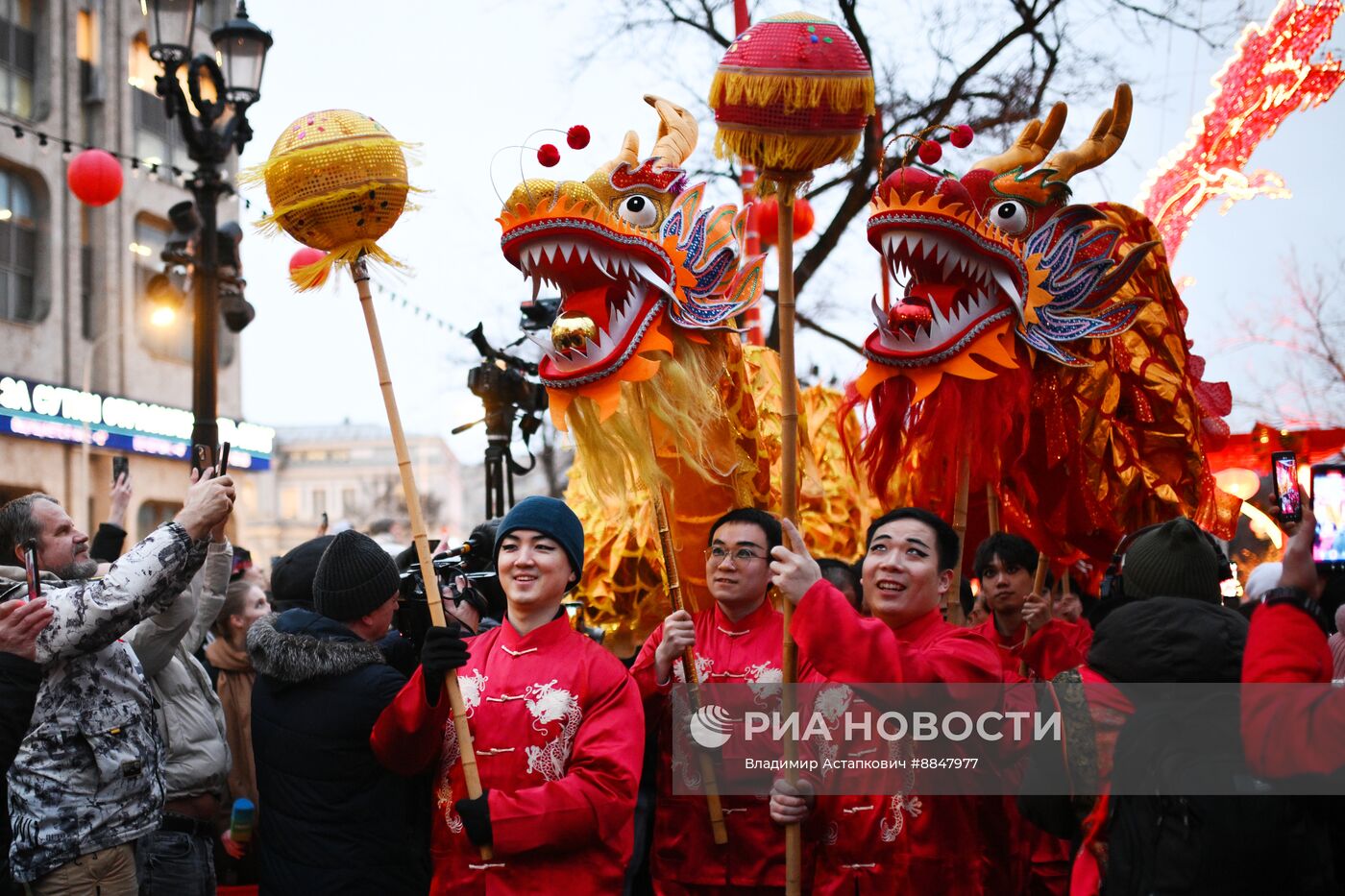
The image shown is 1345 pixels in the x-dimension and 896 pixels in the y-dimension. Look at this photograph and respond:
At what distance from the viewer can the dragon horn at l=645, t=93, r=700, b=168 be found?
184 inches

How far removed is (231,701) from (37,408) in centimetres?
1276

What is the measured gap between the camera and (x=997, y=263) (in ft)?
13.9

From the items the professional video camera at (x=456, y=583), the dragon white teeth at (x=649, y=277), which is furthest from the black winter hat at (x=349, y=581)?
the dragon white teeth at (x=649, y=277)

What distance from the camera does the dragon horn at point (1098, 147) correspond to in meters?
4.61

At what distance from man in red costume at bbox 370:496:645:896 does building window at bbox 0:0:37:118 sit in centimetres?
1520

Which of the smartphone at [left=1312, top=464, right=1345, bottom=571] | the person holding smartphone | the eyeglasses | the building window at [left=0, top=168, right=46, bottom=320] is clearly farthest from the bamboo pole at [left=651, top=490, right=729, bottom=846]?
the building window at [left=0, top=168, right=46, bottom=320]

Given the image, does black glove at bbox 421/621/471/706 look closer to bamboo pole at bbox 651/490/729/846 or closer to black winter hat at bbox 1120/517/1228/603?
bamboo pole at bbox 651/490/729/846

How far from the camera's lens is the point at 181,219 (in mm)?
8711

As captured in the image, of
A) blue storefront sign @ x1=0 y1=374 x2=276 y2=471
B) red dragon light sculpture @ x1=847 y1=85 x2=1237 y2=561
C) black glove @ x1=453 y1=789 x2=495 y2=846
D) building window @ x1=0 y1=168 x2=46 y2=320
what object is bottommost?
black glove @ x1=453 y1=789 x2=495 y2=846

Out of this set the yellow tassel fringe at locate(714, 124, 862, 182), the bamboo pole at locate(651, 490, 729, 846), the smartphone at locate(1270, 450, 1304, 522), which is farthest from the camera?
the bamboo pole at locate(651, 490, 729, 846)

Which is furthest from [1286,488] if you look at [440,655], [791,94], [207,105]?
[207,105]

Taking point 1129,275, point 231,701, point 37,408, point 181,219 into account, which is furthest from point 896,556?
point 37,408

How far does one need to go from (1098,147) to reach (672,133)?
1.51 metres

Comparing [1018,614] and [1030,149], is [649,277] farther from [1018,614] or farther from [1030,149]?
[1018,614]
